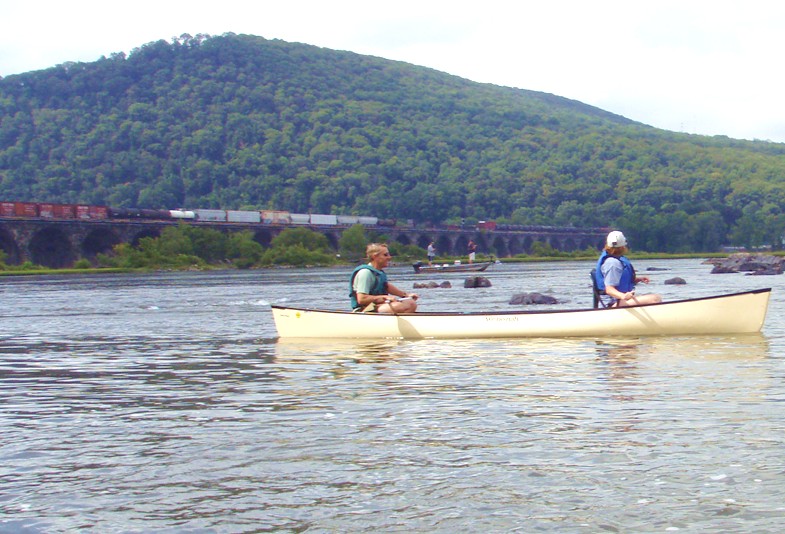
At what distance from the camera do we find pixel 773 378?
1582 centimetres

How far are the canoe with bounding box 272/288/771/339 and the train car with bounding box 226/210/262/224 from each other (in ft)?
467

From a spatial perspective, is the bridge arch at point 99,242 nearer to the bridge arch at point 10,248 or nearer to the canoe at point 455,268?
the bridge arch at point 10,248

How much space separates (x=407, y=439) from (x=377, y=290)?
38.5 ft

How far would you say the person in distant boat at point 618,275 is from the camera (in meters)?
21.5

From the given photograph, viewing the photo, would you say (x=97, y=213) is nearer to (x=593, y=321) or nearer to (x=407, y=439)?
(x=593, y=321)

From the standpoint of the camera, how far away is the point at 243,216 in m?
165

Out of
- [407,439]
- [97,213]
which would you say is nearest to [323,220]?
[97,213]

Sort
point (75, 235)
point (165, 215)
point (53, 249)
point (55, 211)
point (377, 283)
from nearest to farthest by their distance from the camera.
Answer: point (377, 283) < point (75, 235) < point (55, 211) < point (53, 249) < point (165, 215)

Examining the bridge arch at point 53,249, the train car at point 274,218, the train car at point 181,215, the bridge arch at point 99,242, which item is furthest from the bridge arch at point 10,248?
the train car at point 274,218

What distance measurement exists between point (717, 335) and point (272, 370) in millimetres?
9684

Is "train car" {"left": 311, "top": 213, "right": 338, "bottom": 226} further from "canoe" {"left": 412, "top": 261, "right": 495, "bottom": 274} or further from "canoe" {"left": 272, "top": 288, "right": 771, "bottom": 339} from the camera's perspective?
"canoe" {"left": 272, "top": 288, "right": 771, "bottom": 339}

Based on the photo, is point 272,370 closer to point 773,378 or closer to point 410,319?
point 410,319

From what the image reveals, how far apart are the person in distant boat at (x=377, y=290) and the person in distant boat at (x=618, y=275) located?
403cm

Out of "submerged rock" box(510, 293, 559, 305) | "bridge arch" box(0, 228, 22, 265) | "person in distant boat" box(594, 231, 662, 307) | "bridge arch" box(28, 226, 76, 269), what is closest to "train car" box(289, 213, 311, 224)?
"bridge arch" box(28, 226, 76, 269)
